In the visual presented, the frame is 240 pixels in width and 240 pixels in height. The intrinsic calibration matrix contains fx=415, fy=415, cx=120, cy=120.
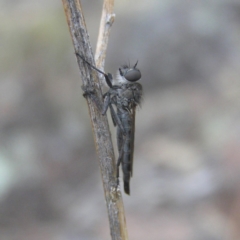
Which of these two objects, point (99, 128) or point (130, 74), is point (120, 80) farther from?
point (99, 128)

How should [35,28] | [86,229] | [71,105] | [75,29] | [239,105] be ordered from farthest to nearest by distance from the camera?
1. [35,28]
2. [71,105]
3. [239,105]
4. [86,229]
5. [75,29]

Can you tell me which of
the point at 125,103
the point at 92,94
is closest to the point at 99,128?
the point at 92,94

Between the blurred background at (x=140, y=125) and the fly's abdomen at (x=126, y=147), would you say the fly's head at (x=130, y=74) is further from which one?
the blurred background at (x=140, y=125)

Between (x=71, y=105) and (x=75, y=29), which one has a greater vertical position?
(x=71, y=105)

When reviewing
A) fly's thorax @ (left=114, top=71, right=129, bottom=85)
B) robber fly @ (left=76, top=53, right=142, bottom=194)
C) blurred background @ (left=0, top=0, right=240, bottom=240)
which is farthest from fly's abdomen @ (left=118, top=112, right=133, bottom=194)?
blurred background @ (left=0, top=0, right=240, bottom=240)

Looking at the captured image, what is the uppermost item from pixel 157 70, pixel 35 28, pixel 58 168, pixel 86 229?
pixel 35 28

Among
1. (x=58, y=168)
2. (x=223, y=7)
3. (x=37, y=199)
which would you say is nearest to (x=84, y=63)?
(x=37, y=199)

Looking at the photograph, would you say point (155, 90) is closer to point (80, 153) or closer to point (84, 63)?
point (80, 153)
